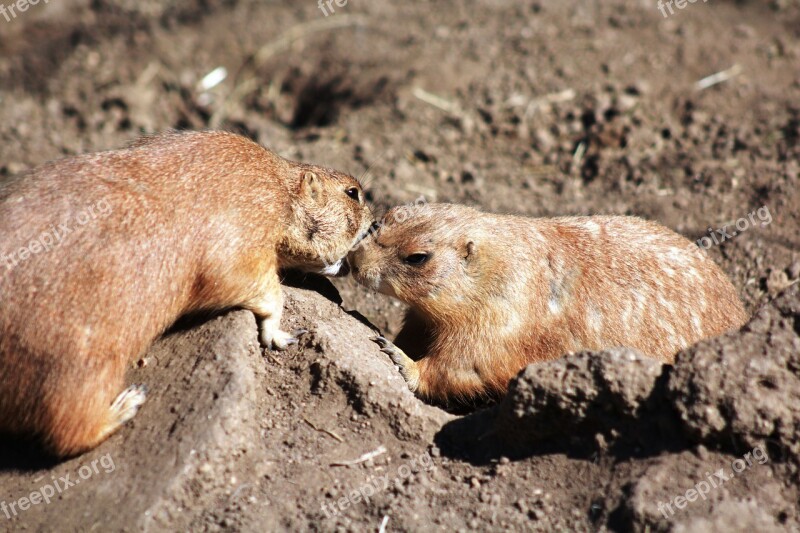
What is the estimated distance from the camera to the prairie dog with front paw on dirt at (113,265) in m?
4.45

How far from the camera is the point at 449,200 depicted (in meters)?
7.92

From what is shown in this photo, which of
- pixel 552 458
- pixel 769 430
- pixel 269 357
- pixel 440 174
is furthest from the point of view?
pixel 440 174

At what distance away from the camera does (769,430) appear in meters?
3.85

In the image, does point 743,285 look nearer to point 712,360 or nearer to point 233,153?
point 712,360

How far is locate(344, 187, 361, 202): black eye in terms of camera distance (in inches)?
242

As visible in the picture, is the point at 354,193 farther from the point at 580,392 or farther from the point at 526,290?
the point at 580,392

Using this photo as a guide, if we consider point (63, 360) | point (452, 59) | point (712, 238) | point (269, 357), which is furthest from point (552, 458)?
point (452, 59)

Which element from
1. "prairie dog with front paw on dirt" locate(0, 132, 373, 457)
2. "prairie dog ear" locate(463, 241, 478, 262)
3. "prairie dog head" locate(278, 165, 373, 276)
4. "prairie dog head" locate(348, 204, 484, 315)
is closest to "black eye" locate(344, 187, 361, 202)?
"prairie dog head" locate(278, 165, 373, 276)

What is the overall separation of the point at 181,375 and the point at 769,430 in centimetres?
324

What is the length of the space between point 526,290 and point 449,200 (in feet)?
7.96

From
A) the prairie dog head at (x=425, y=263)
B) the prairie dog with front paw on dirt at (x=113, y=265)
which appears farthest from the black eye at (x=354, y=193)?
the prairie dog with front paw on dirt at (x=113, y=265)

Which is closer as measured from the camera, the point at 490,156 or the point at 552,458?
the point at 552,458

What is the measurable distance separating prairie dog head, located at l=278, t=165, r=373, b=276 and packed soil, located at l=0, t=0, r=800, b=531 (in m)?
0.28

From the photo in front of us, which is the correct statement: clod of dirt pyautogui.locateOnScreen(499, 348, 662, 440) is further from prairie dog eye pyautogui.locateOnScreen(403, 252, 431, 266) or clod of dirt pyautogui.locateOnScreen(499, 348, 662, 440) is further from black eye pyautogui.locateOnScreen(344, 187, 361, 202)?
black eye pyautogui.locateOnScreen(344, 187, 361, 202)
